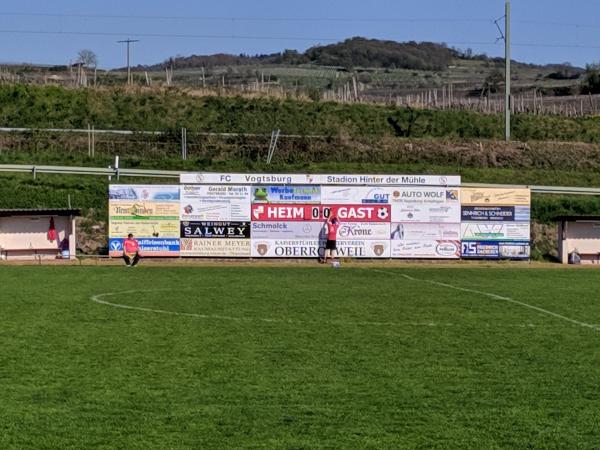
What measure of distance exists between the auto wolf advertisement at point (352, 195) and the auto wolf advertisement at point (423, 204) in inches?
20.1

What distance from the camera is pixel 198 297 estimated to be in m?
20.2

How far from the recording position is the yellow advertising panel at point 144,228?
35.1 m

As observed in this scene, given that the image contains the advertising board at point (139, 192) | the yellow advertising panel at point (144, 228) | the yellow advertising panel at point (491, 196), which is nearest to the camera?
the yellow advertising panel at point (144, 228)

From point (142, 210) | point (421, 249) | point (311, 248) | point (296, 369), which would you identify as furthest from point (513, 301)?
point (142, 210)

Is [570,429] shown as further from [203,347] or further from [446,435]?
[203,347]

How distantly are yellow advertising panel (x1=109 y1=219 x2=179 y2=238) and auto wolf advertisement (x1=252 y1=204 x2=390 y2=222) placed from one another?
3.14 meters

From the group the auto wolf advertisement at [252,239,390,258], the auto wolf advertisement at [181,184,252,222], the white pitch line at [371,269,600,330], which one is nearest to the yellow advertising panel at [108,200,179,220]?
the auto wolf advertisement at [181,184,252,222]

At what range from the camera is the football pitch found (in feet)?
27.1

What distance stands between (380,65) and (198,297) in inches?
6581

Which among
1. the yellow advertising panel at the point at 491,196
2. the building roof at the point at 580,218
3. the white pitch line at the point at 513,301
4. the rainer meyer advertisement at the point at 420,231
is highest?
the yellow advertising panel at the point at 491,196

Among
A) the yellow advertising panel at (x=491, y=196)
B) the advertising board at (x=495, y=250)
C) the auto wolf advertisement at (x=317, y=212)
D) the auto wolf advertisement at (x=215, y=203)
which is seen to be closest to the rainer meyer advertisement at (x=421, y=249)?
the advertising board at (x=495, y=250)

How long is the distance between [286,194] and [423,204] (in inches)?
207

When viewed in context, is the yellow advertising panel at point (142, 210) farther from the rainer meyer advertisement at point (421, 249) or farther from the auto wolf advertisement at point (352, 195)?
the rainer meyer advertisement at point (421, 249)

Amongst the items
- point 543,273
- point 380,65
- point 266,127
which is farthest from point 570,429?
point 380,65
